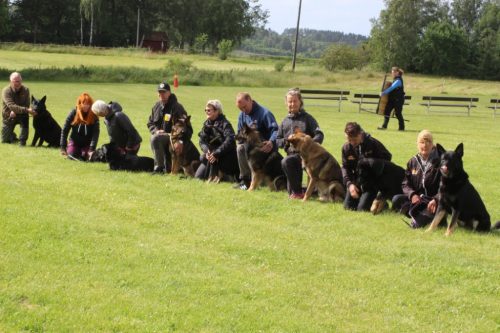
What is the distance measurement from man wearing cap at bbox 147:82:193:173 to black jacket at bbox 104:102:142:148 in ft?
1.68

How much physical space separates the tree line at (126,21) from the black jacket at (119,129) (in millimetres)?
77697

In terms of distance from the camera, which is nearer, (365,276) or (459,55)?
(365,276)

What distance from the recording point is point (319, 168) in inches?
354

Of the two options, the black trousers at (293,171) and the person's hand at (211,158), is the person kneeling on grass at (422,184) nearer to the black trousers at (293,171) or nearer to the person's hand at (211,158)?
the black trousers at (293,171)

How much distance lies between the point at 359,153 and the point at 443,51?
268ft

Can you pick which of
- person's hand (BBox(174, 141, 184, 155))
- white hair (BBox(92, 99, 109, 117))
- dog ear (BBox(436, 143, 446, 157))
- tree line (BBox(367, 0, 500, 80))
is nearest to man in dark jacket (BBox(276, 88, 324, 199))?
person's hand (BBox(174, 141, 184, 155))

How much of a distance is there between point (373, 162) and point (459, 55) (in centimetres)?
8415

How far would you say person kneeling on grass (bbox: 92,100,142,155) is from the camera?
36.1 ft

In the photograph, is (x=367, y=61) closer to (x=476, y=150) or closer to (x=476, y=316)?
(x=476, y=150)

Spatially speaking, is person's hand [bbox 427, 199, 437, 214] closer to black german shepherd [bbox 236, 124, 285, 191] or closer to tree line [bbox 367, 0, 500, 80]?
black german shepherd [bbox 236, 124, 285, 191]

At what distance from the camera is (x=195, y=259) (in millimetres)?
6191

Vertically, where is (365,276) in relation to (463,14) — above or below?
below

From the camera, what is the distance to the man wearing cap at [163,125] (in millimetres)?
10586

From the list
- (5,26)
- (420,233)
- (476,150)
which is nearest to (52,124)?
(420,233)
